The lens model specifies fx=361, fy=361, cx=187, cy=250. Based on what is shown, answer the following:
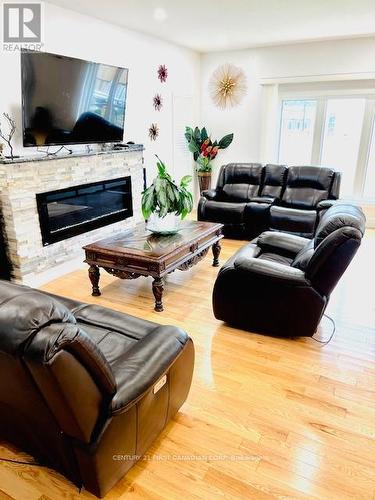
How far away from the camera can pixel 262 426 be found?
1874 mm

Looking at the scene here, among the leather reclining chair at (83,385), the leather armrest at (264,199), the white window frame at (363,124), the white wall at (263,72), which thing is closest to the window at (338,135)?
the white window frame at (363,124)

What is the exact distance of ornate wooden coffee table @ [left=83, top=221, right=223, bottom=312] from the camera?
291cm

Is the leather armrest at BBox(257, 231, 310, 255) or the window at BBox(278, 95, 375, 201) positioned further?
the window at BBox(278, 95, 375, 201)

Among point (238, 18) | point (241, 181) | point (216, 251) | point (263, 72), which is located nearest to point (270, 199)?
point (241, 181)

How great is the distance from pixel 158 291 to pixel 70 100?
217 centimetres

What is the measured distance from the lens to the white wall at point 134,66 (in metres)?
3.37

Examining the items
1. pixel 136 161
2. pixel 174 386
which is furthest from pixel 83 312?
pixel 136 161

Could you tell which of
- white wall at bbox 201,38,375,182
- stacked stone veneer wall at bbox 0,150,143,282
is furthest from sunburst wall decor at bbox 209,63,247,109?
stacked stone veneer wall at bbox 0,150,143,282

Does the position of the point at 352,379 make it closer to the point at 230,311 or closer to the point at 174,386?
the point at 230,311

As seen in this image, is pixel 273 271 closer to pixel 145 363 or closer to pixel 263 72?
pixel 145 363

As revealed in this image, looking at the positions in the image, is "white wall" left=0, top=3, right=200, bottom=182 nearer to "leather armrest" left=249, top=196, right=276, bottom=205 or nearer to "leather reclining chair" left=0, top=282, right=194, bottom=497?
"leather armrest" left=249, top=196, right=276, bottom=205

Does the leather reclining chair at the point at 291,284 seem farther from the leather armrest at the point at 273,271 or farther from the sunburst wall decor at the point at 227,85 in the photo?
the sunburst wall decor at the point at 227,85

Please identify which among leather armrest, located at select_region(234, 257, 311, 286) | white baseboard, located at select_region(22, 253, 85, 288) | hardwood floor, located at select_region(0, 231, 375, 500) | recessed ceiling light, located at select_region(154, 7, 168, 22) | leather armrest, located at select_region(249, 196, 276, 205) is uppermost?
recessed ceiling light, located at select_region(154, 7, 168, 22)

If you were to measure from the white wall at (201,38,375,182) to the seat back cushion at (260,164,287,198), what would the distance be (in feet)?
3.35
